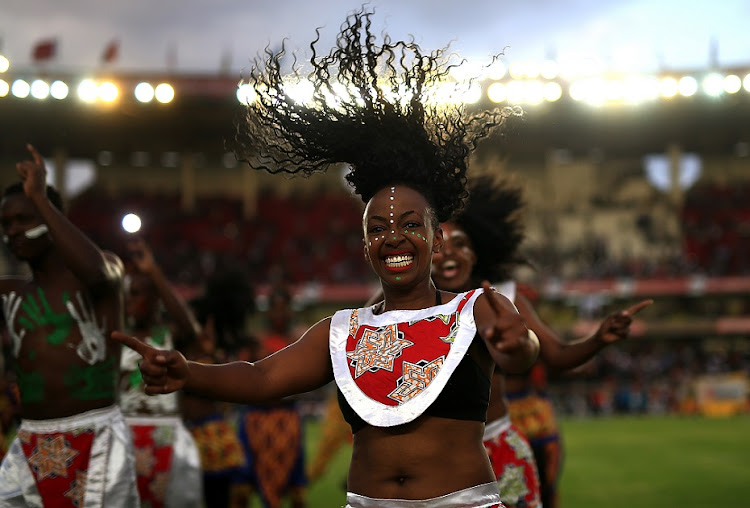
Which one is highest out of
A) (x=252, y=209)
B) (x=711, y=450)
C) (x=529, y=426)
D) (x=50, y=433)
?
(x=252, y=209)

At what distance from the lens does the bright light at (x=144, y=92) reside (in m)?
21.9

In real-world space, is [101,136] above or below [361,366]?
above

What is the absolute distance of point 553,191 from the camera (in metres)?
36.0

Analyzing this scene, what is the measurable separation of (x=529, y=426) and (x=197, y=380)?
378cm

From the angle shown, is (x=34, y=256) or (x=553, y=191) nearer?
(x=34, y=256)

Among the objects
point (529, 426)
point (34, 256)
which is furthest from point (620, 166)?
point (34, 256)

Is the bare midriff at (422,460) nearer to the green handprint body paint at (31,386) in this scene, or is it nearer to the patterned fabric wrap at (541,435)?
the green handprint body paint at (31,386)

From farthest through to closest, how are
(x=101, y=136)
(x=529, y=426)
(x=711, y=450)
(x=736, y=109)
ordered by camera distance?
(x=101, y=136), (x=736, y=109), (x=711, y=450), (x=529, y=426)

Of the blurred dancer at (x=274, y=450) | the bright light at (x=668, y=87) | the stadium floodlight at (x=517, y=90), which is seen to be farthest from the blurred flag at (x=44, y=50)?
the blurred dancer at (x=274, y=450)

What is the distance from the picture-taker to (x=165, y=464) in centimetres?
564

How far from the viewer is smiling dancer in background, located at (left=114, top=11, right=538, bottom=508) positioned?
10.1 feet

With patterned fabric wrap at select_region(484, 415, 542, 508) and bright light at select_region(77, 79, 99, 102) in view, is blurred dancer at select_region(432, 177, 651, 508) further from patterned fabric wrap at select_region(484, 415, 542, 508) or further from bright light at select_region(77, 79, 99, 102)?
bright light at select_region(77, 79, 99, 102)

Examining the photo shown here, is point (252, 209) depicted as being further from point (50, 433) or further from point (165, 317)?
point (50, 433)

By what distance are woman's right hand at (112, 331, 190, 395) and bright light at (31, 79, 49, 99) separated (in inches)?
762
